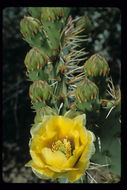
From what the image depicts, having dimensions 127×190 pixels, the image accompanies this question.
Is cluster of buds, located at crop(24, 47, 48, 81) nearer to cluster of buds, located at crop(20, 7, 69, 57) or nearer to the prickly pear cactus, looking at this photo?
the prickly pear cactus

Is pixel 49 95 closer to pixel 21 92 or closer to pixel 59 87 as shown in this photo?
pixel 59 87

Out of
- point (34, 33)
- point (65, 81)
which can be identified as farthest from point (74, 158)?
point (34, 33)

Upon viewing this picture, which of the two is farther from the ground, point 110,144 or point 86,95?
point 86,95

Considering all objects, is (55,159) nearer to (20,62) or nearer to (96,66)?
(96,66)

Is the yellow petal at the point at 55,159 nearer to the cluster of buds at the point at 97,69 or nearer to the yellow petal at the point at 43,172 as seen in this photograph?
the yellow petal at the point at 43,172

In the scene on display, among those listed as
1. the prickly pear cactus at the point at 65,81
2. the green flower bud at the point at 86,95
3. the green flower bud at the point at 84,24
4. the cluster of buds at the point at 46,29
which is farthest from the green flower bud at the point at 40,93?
the green flower bud at the point at 84,24

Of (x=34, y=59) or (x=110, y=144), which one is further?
(x=110, y=144)

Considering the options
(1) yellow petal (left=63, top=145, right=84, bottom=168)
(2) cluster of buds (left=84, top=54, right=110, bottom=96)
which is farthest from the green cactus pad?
(1) yellow petal (left=63, top=145, right=84, bottom=168)
